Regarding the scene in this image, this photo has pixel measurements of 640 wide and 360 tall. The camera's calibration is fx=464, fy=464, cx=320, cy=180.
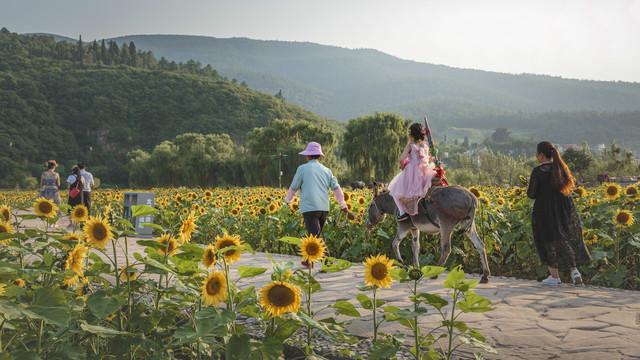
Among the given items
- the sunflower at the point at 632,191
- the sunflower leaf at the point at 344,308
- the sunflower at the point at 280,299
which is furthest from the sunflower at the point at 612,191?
the sunflower at the point at 280,299

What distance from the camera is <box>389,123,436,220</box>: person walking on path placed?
19.6 ft

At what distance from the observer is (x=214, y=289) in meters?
2.26

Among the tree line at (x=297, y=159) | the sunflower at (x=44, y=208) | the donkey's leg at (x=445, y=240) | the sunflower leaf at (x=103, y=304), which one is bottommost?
the tree line at (x=297, y=159)

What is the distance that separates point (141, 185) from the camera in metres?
60.8

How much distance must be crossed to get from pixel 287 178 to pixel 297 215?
36.4m

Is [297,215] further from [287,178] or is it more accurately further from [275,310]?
[287,178]

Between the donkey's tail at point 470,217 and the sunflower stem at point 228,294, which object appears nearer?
the sunflower stem at point 228,294

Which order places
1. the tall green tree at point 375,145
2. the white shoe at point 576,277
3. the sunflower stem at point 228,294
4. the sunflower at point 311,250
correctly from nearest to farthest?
1. the sunflower stem at point 228,294
2. the sunflower at point 311,250
3. the white shoe at point 576,277
4. the tall green tree at point 375,145

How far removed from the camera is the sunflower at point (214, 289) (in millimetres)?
2238

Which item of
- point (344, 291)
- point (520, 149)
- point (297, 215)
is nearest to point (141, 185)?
point (297, 215)

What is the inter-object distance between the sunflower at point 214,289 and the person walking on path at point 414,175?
4066 mm

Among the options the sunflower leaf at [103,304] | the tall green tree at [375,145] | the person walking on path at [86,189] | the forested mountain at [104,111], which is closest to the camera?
the sunflower leaf at [103,304]

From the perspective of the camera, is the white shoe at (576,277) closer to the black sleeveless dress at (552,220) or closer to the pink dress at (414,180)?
the black sleeveless dress at (552,220)

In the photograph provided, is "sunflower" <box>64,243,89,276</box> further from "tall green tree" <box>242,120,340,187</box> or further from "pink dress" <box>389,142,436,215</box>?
"tall green tree" <box>242,120,340,187</box>
